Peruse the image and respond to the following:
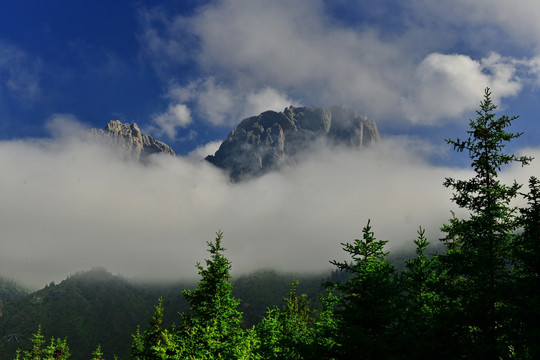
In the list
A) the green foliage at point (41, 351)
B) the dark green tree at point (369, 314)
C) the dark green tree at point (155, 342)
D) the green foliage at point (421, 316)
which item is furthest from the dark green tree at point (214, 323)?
the green foliage at point (41, 351)

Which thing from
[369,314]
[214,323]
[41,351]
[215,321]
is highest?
[369,314]

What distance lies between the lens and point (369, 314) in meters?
12.6

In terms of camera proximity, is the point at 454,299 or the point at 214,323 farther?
the point at 214,323

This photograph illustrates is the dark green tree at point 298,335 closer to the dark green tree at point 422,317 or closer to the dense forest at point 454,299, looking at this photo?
the dense forest at point 454,299

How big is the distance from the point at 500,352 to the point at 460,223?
717 cm

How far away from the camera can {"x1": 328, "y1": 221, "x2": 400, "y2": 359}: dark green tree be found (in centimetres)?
1184

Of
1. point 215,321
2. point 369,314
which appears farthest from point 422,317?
point 215,321

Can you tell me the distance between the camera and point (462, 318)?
12945 millimetres

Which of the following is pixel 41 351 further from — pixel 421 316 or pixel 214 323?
pixel 421 316

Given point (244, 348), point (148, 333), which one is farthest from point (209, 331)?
point (148, 333)

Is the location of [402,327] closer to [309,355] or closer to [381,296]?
[381,296]

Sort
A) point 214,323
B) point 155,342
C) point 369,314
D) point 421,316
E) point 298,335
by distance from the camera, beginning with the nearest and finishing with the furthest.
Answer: point 369,314 → point 421,316 → point 214,323 → point 298,335 → point 155,342

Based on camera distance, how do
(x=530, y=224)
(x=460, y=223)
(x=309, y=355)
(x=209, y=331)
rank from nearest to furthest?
(x=309, y=355) → (x=530, y=224) → (x=460, y=223) → (x=209, y=331)

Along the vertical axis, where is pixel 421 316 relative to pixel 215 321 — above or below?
above
